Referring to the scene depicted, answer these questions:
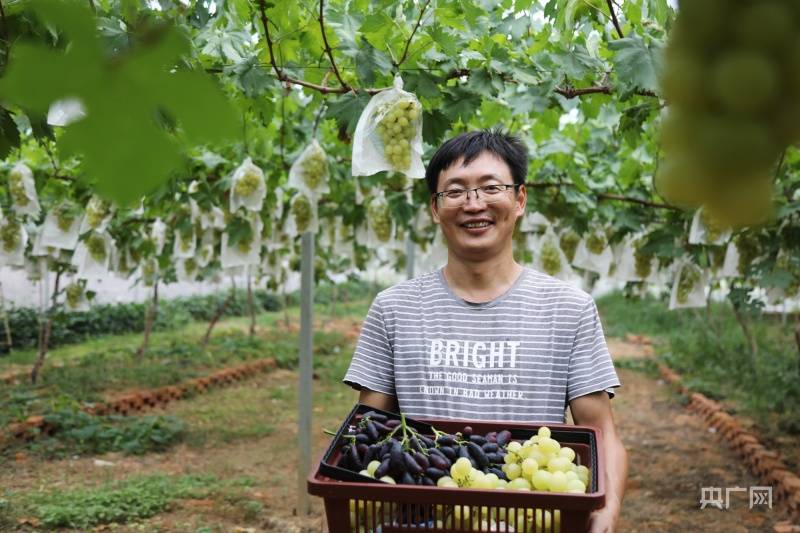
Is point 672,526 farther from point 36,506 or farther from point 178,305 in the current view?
point 178,305

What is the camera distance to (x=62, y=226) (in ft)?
17.6

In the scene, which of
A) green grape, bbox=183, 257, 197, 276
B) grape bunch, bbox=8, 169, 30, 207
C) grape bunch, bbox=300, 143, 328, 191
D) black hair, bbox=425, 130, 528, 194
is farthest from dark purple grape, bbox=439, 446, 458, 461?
green grape, bbox=183, 257, 197, 276

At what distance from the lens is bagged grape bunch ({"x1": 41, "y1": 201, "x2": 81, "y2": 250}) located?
17.5 ft

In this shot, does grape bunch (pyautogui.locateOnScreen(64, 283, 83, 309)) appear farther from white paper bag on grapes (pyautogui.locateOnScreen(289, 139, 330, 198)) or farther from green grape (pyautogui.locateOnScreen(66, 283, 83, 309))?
white paper bag on grapes (pyautogui.locateOnScreen(289, 139, 330, 198))

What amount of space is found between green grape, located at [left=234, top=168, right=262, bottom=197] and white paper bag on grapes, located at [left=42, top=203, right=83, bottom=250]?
1564 mm

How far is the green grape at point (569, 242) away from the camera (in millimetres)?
5625

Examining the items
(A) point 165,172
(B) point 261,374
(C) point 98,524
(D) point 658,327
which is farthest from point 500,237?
(D) point 658,327

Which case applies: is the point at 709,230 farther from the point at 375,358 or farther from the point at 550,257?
the point at 375,358

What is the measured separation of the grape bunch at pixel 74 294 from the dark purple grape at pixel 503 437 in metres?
6.80

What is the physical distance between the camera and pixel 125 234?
678cm

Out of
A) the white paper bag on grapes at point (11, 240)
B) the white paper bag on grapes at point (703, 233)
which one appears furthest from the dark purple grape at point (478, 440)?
→ the white paper bag on grapes at point (11, 240)

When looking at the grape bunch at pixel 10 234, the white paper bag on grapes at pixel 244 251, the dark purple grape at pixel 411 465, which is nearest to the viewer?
the dark purple grape at pixel 411 465

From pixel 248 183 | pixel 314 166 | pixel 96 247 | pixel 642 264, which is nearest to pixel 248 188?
pixel 248 183

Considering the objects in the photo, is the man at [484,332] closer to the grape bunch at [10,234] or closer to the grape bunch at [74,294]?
the grape bunch at [10,234]
